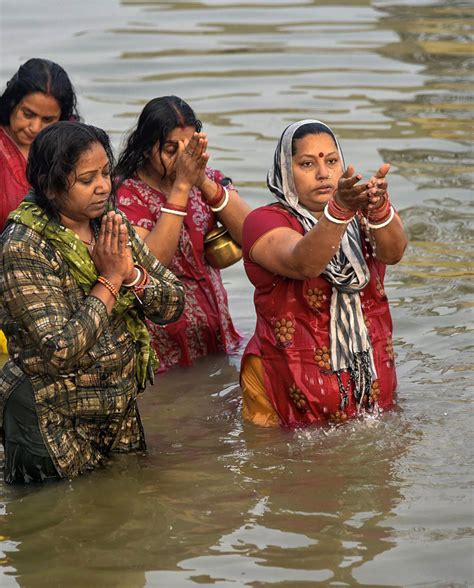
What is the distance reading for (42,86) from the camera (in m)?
6.48

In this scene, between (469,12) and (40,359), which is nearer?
(40,359)

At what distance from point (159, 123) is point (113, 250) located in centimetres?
139

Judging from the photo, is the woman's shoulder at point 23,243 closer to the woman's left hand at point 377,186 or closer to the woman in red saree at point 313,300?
the woman in red saree at point 313,300

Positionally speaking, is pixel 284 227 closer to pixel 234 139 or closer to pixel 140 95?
pixel 234 139

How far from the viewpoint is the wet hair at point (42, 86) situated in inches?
256

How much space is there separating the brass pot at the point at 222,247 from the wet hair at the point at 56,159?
1.65 meters

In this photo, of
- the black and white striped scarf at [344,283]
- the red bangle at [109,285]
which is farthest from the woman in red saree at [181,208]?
the red bangle at [109,285]

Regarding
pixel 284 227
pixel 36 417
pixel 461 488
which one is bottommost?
pixel 461 488

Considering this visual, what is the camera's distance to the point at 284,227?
18.3 feet

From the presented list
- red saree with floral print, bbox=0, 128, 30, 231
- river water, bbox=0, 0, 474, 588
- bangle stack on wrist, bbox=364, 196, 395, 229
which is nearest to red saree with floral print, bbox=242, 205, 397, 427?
river water, bbox=0, 0, 474, 588

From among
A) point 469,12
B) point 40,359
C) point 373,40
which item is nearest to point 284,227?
point 40,359

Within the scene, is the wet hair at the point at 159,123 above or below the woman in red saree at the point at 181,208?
above

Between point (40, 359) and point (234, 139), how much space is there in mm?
6033

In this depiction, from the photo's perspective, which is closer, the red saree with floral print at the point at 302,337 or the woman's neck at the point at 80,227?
the woman's neck at the point at 80,227
